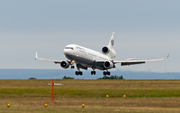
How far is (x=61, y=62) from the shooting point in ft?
292

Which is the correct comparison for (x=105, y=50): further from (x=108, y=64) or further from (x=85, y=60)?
(x=85, y=60)

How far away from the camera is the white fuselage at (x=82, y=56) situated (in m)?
78.4

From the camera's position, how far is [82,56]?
81.8m

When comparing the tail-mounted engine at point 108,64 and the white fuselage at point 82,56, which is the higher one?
the white fuselage at point 82,56

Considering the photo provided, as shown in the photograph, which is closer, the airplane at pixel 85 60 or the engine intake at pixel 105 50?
the airplane at pixel 85 60

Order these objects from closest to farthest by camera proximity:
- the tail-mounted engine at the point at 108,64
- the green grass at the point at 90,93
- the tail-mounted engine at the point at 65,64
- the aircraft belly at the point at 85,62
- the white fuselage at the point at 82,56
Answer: the green grass at the point at 90,93, the white fuselage at the point at 82,56, the aircraft belly at the point at 85,62, the tail-mounted engine at the point at 65,64, the tail-mounted engine at the point at 108,64

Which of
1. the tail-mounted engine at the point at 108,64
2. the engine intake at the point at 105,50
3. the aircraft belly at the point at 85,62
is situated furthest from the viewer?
the engine intake at the point at 105,50

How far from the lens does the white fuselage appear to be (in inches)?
3088

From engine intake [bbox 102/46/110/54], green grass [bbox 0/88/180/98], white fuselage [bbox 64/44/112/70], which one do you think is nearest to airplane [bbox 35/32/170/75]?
white fuselage [bbox 64/44/112/70]

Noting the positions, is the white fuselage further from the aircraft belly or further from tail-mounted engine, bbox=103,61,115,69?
tail-mounted engine, bbox=103,61,115,69

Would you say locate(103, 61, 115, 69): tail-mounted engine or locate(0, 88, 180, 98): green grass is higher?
locate(103, 61, 115, 69): tail-mounted engine

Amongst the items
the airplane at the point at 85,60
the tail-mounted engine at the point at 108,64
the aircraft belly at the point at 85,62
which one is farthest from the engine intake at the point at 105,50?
the tail-mounted engine at the point at 108,64

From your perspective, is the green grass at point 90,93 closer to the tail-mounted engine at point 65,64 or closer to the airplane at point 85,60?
the airplane at point 85,60

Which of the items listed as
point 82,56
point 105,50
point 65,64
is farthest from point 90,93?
point 105,50
